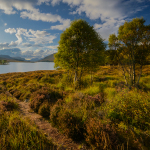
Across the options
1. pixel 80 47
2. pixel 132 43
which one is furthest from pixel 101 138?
pixel 132 43

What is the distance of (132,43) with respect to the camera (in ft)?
41.7

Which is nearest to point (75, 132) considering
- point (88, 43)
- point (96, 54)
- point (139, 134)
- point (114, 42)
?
point (139, 134)

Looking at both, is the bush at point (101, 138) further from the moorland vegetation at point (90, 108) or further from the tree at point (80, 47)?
the tree at point (80, 47)

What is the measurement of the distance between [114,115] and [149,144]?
6.04 feet

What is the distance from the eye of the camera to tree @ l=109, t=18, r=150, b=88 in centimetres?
1197

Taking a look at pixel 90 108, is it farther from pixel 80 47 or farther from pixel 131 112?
pixel 80 47

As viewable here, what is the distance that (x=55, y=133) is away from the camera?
482 centimetres

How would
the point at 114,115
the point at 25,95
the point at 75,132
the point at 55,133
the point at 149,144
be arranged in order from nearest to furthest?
1. the point at 149,144
2. the point at 75,132
3. the point at 55,133
4. the point at 114,115
5. the point at 25,95

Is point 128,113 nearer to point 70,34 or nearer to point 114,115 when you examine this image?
point 114,115

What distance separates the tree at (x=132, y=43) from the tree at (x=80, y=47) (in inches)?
110

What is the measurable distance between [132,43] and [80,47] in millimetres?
7573

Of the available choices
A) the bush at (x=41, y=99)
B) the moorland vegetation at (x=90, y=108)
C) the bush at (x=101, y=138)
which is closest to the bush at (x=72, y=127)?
the moorland vegetation at (x=90, y=108)

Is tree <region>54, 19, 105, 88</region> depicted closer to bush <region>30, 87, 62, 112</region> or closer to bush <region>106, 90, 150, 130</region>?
bush <region>30, 87, 62, 112</region>

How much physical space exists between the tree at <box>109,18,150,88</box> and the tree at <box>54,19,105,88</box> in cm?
280
